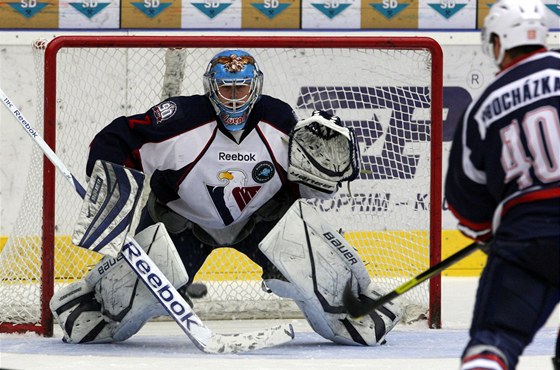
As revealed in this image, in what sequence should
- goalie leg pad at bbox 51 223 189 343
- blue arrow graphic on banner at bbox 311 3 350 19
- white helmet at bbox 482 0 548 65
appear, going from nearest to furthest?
white helmet at bbox 482 0 548 65 < goalie leg pad at bbox 51 223 189 343 < blue arrow graphic on banner at bbox 311 3 350 19

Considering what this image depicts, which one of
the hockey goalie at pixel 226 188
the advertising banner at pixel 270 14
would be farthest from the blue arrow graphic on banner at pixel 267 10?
the hockey goalie at pixel 226 188

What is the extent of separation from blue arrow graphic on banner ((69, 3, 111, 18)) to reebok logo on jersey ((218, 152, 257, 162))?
184 cm

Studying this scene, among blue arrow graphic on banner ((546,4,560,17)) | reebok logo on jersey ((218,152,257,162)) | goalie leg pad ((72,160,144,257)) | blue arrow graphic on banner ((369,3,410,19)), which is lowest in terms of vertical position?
goalie leg pad ((72,160,144,257))

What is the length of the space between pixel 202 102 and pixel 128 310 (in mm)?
724

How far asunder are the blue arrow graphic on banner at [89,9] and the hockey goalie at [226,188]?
171 cm

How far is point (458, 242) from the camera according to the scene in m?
6.46

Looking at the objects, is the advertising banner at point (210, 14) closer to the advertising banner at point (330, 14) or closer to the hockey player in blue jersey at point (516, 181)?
the advertising banner at point (330, 14)

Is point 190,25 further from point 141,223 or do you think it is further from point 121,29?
point 141,223

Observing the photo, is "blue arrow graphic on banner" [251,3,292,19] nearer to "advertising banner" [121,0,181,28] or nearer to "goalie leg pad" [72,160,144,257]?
"advertising banner" [121,0,181,28]

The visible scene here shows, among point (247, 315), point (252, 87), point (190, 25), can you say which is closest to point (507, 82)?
point (252, 87)

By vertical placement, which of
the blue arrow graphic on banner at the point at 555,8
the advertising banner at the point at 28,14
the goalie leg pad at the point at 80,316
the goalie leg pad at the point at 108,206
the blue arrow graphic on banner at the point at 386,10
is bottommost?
the goalie leg pad at the point at 80,316

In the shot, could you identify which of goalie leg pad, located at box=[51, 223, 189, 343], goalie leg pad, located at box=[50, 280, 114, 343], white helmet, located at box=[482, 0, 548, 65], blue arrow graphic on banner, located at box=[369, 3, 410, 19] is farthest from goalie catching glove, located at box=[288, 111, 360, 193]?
blue arrow graphic on banner, located at box=[369, 3, 410, 19]

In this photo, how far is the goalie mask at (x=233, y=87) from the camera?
14.9ft

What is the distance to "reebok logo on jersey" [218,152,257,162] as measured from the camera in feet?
15.3
